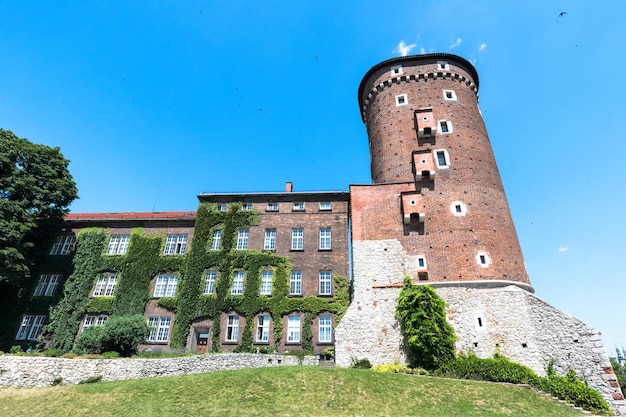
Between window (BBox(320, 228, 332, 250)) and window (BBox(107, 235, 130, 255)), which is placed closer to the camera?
window (BBox(320, 228, 332, 250))

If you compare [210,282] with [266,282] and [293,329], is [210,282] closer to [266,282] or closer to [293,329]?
[266,282]

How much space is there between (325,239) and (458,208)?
1093cm

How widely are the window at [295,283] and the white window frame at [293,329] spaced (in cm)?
202

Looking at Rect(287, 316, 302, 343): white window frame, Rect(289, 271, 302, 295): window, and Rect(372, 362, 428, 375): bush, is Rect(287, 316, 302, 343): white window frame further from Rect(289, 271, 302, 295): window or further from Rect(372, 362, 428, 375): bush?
Rect(372, 362, 428, 375): bush

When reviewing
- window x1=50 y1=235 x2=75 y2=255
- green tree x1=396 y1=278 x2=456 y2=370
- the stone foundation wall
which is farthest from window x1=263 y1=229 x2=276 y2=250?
window x1=50 y1=235 x2=75 y2=255

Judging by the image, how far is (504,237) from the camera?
24.3 m

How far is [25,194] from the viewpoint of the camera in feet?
90.5

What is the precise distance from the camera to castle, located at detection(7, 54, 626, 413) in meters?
21.8

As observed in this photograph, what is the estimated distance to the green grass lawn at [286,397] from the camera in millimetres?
14242

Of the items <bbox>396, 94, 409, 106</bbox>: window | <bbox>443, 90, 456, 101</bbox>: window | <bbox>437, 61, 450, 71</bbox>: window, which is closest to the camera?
<bbox>443, 90, 456, 101</bbox>: window

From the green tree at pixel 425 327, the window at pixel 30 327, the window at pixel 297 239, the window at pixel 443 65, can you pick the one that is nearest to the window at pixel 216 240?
the window at pixel 297 239

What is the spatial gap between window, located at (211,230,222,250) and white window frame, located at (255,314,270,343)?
731cm

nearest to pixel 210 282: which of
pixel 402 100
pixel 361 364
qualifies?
pixel 361 364

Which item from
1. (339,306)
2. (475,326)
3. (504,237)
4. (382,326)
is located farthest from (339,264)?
(504,237)
